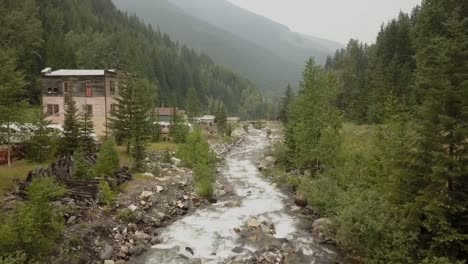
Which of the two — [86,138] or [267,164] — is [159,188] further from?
[267,164]

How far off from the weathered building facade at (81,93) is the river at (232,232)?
21.4m

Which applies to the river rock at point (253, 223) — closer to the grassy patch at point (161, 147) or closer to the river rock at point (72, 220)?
the river rock at point (72, 220)

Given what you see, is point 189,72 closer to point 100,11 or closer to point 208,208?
point 100,11

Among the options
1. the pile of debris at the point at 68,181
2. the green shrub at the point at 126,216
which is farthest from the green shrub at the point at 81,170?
the green shrub at the point at 126,216

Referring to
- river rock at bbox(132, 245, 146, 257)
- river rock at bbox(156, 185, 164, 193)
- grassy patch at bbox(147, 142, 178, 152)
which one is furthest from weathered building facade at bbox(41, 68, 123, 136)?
river rock at bbox(132, 245, 146, 257)

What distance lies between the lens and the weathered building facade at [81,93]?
47312 mm

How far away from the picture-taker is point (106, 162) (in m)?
31.0

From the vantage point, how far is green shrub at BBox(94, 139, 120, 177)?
1203 inches

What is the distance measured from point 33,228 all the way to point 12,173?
1441cm

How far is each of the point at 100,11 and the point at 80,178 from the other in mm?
164232

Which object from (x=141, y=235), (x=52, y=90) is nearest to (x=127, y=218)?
(x=141, y=235)

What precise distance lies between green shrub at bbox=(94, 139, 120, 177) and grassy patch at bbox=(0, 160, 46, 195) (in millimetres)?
5424

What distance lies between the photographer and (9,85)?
26047 millimetres

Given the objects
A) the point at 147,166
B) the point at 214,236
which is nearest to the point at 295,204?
the point at 214,236
